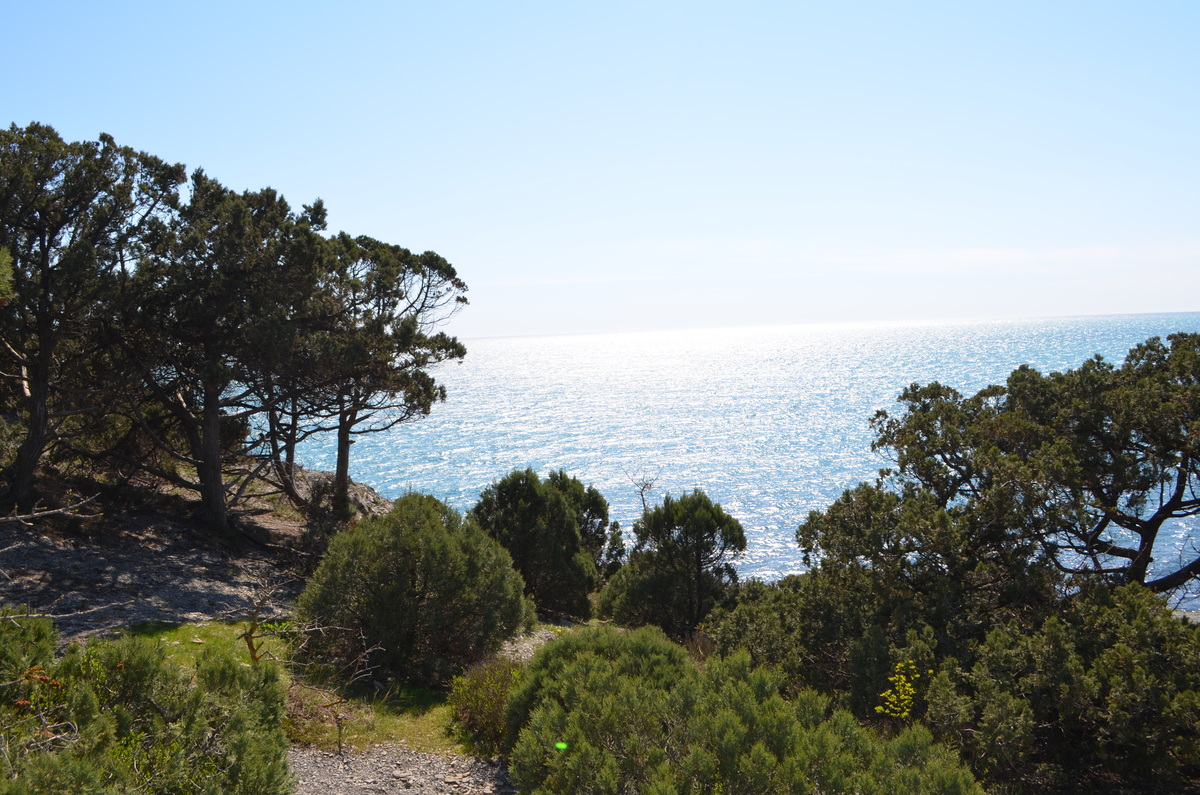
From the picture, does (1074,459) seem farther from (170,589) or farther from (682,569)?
(170,589)

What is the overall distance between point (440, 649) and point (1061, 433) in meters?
11.6

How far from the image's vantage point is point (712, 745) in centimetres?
569

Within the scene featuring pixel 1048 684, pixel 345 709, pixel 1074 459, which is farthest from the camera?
pixel 1074 459

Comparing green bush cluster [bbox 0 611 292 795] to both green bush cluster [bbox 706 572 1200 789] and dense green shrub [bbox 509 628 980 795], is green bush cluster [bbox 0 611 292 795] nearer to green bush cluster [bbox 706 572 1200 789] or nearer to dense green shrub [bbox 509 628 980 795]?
dense green shrub [bbox 509 628 980 795]

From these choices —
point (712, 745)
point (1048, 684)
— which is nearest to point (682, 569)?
point (1048, 684)

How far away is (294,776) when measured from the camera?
6.19 metres

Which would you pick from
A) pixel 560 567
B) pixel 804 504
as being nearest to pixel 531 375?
pixel 804 504

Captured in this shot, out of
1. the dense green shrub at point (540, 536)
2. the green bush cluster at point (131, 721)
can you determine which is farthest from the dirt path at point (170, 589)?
the dense green shrub at point (540, 536)

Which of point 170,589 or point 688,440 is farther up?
point 170,589

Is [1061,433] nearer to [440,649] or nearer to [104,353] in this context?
[440,649]

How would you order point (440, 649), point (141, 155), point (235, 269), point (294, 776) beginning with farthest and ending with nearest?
point (235, 269) < point (141, 155) < point (440, 649) < point (294, 776)

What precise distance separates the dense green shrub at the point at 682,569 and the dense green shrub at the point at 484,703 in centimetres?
940

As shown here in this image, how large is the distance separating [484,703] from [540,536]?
37.7ft

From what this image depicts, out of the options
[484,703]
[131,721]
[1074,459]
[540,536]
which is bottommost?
→ [540,536]
